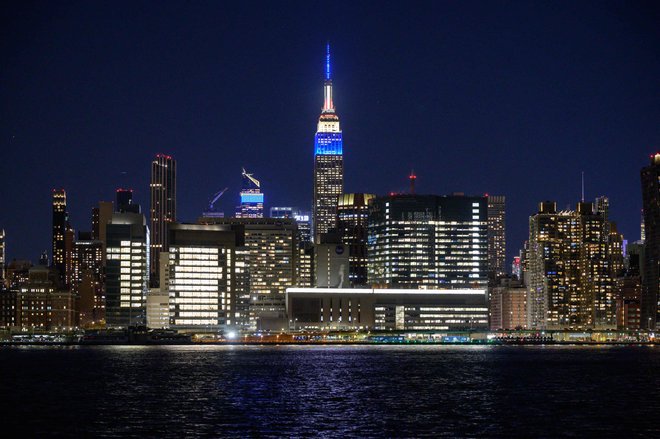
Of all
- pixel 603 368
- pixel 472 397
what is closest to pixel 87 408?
pixel 472 397

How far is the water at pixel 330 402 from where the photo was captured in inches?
3816

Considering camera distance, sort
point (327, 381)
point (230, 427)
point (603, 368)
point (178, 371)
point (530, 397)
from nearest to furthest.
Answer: point (230, 427)
point (530, 397)
point (327, 381)
point (178, 371)
point (603, 368)

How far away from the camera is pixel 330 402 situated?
120250 mm

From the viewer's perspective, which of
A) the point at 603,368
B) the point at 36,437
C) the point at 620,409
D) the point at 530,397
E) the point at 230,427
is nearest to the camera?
the point at 36,437

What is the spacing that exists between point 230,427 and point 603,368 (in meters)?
106

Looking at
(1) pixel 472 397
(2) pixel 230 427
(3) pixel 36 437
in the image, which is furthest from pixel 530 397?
(3) pixel 36 437

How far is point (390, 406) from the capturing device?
4562 inches

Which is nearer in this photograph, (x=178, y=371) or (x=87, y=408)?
(x=87, y=408)

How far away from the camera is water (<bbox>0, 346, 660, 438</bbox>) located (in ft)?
318

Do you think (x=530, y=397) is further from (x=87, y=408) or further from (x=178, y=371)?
(x=178, y=371)

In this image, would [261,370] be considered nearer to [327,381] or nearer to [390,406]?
[327,381]

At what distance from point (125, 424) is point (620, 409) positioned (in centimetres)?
4735

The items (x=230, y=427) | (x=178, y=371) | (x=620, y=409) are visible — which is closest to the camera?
(x=230, y=427)

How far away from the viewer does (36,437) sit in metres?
91.4
